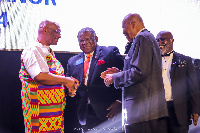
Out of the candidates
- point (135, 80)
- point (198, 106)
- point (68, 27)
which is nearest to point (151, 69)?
point (135, 80)

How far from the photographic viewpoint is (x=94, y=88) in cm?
253

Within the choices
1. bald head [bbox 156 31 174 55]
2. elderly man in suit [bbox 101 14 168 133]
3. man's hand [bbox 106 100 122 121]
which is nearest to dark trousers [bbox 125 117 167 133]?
elderly man in suit [bbox 101 14 168 133]

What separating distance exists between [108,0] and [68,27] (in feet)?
2.51

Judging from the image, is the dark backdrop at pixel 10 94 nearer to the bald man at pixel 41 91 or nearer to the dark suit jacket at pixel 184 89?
the bald man at pixel 41 91

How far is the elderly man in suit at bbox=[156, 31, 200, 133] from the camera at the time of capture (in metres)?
2.59

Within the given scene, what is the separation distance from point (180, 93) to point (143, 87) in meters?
1.03

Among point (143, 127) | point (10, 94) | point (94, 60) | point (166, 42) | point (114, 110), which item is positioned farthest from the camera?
point (10, 94)

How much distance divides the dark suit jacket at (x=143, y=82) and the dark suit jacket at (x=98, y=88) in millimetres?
677

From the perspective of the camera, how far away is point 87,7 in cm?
309

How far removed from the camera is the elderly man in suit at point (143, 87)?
178 centimetres

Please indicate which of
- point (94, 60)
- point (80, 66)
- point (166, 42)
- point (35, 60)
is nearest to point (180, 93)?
point (166, 42)

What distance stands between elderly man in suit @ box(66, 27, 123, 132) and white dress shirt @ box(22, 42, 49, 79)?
27.9 inches

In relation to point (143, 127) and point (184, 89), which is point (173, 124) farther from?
point (143, 127)

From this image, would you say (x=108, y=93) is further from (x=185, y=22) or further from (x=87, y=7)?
(x=185, y=22)
